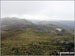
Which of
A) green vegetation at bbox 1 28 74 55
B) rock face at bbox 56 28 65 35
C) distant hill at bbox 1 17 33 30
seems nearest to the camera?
green vegetation at bbox 1 28 74 55

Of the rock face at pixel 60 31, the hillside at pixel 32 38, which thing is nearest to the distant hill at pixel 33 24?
the hillside at pixel 32 38

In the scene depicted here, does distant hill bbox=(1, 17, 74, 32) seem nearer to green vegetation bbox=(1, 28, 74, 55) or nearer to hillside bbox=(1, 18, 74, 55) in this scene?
hillside bbox=(1, 18, 74, 55)

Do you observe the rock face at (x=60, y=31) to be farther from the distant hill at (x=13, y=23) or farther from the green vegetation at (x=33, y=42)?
the distant hill at (x=13, y=23)

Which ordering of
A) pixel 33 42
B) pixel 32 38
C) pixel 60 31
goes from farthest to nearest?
pixel 60 31 → pixel 32 38 → pixel 33 42

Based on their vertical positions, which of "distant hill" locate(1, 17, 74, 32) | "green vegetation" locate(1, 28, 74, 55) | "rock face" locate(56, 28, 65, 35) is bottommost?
"green vegetation" locate(1, 28, 74, 55)

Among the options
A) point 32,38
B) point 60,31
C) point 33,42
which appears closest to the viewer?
point 33,42

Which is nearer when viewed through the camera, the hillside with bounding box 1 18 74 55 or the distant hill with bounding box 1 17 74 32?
the hillside with bounding box 1 18 74 55

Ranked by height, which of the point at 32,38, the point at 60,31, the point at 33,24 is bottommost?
the point at 32,38

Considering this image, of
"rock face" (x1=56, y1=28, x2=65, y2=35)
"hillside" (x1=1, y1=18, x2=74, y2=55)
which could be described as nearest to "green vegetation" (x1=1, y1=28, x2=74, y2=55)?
"hillside" (x1=1, y1=18, x2=74, y2=55)

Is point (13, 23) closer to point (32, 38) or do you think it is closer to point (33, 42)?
point (32, 38)

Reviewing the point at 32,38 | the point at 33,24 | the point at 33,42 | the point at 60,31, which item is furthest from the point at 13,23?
the point at 60,31
